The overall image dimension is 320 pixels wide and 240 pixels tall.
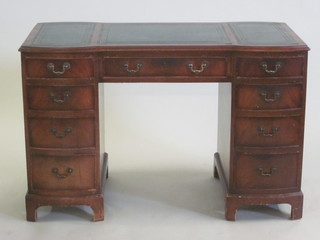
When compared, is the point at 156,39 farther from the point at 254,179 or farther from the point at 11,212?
the point at 11,212

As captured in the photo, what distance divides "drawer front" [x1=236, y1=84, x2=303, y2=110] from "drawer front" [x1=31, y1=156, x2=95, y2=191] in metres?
0.78

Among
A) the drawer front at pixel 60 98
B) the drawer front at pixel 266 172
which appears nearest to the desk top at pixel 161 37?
the drawer front at pixel 60 98

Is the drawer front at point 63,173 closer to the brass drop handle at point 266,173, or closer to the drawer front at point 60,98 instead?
the drawer front at point 60,98

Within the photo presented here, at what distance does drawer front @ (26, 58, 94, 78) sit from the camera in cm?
429

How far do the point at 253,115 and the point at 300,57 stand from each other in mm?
352

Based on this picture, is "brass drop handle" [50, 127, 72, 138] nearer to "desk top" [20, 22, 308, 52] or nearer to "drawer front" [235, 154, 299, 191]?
"desk top" [20, 22, 308, 52]

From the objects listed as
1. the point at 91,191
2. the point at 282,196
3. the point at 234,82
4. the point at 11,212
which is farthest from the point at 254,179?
the point at 11,212

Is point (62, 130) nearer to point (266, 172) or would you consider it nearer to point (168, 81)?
point (168, 81)

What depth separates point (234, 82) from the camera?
4.35 meters

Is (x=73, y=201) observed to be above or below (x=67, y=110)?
below

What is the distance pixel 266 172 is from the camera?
4.50 meters

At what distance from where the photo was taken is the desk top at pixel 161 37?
14.1 feet

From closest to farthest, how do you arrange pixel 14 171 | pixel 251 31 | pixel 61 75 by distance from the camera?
pixel 61 75
pixel 251 31
pixel 14 171

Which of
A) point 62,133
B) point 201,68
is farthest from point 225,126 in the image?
point 62,133
